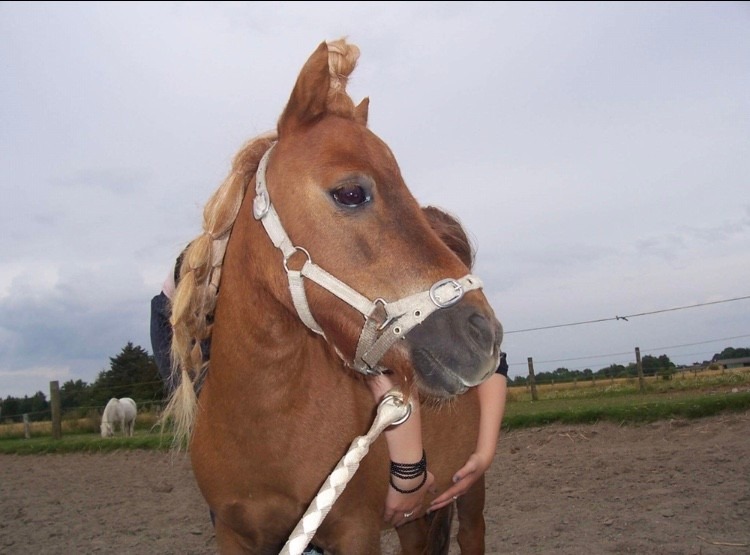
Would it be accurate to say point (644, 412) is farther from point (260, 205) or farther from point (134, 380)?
point (134, 380)

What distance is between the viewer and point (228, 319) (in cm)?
227

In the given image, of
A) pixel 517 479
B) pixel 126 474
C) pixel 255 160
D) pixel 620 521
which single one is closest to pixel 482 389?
pixel 255 160

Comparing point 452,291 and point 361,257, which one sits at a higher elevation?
point 361,257

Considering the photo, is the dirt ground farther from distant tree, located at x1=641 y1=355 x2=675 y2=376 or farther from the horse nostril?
distant tree, located at x1=641 y1=355 x2=675 y2=376

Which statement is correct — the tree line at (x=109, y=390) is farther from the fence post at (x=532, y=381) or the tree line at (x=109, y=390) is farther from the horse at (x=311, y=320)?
the horse at (x=311, y=320)

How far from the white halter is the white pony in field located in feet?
56.6

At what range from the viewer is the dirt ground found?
4.50m

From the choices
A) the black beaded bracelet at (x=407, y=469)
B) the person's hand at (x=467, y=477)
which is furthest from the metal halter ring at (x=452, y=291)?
the person's hand at (x=467, y=477)

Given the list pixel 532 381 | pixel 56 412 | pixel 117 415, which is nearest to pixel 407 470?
pixel 532 381

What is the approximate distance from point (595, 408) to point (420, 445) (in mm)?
7627

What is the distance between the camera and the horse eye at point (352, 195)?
6.01 feet

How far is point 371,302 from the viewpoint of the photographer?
1.75 m

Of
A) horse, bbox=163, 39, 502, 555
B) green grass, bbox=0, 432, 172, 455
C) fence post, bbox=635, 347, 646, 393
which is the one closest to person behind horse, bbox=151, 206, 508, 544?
horse, bbox=163, 39, 502, 555

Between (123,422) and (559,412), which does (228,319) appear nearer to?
(559,412)
